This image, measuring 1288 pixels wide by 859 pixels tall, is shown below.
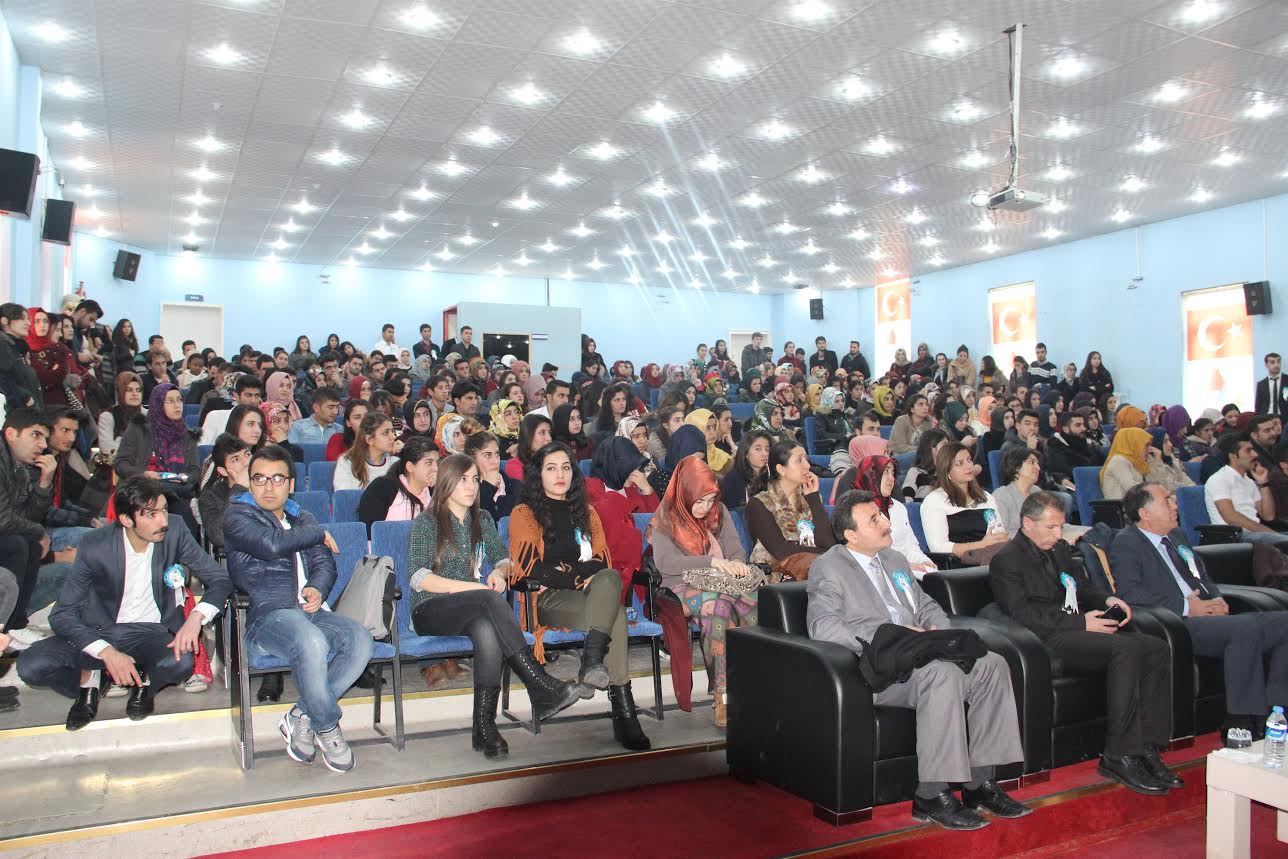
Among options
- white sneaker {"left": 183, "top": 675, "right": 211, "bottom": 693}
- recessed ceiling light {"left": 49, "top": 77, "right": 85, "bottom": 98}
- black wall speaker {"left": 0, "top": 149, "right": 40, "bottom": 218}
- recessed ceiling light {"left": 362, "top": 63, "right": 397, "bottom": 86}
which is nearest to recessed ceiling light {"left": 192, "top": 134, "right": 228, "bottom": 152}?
recessed ceiling light {"left": 49, "top": 77, "right": 85, "bottom": 98}

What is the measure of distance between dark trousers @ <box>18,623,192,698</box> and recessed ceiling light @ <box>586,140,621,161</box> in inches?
311

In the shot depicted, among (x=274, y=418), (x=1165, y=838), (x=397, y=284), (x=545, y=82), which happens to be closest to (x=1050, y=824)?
(x=1165, y=838)

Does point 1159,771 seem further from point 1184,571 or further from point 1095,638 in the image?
point 1184,571

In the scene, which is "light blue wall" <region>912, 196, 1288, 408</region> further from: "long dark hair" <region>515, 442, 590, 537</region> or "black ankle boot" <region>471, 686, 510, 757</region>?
"black ankle boot" <region>471, 686, 510, 757</region>

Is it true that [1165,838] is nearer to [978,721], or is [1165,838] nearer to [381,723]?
[978,721]

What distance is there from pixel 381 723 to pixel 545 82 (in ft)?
20.7

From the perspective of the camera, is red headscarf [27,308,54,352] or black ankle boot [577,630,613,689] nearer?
black ankle boot [577,630,613,689]

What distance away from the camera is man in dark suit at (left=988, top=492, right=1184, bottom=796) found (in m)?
3.67

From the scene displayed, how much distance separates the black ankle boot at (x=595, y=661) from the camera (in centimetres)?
370

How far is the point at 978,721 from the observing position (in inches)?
131

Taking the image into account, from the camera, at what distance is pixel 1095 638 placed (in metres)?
3.77

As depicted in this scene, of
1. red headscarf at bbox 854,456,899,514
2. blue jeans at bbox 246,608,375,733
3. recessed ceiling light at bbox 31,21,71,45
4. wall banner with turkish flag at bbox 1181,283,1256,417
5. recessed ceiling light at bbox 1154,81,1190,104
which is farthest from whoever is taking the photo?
wall banner with turkish flag at bbox 1181,283,1256,417

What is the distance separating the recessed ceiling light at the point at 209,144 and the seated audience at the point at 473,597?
7.99 meters

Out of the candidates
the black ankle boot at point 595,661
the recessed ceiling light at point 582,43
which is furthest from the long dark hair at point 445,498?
the recessed ceiling light at point 582,43
